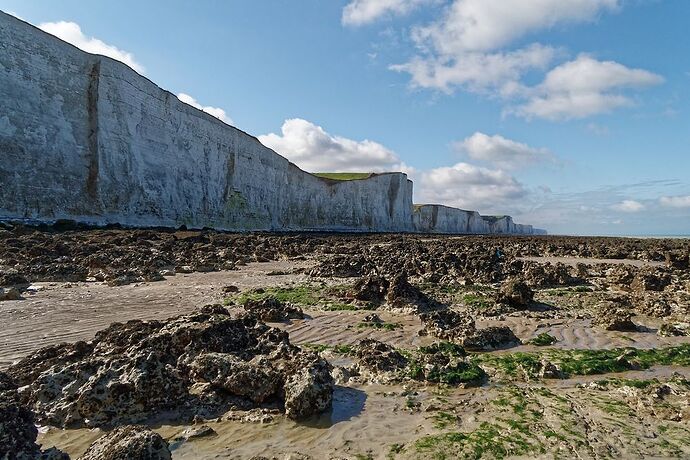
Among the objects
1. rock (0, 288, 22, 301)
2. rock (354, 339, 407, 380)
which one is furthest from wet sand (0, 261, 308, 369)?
rock (354, 339, 407, 380)

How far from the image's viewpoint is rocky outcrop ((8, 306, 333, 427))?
3.95 meters

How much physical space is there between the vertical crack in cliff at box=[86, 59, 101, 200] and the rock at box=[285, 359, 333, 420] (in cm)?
3008

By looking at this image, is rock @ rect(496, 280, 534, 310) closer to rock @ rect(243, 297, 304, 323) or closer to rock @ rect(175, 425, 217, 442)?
rock @ rect(243, 297, 304, 323)

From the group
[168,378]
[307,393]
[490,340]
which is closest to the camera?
[307,393]

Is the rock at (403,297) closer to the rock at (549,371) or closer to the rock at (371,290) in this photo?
the rock at (371,290)

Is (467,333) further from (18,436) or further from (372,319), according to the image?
(18,436)

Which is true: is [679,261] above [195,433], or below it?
above

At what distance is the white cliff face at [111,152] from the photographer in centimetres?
2595

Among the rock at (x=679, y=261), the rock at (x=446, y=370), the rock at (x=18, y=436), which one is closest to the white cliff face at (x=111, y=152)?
the rock at (x=18, y=436)

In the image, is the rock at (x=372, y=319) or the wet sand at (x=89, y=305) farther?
the rock at (x=372, y=319)

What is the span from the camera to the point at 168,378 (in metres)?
4.23

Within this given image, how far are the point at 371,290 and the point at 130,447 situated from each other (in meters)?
7.16

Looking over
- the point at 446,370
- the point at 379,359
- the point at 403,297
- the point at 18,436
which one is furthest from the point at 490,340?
the point at 18,436

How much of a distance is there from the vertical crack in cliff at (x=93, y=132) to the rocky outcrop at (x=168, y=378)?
28.0 meters
